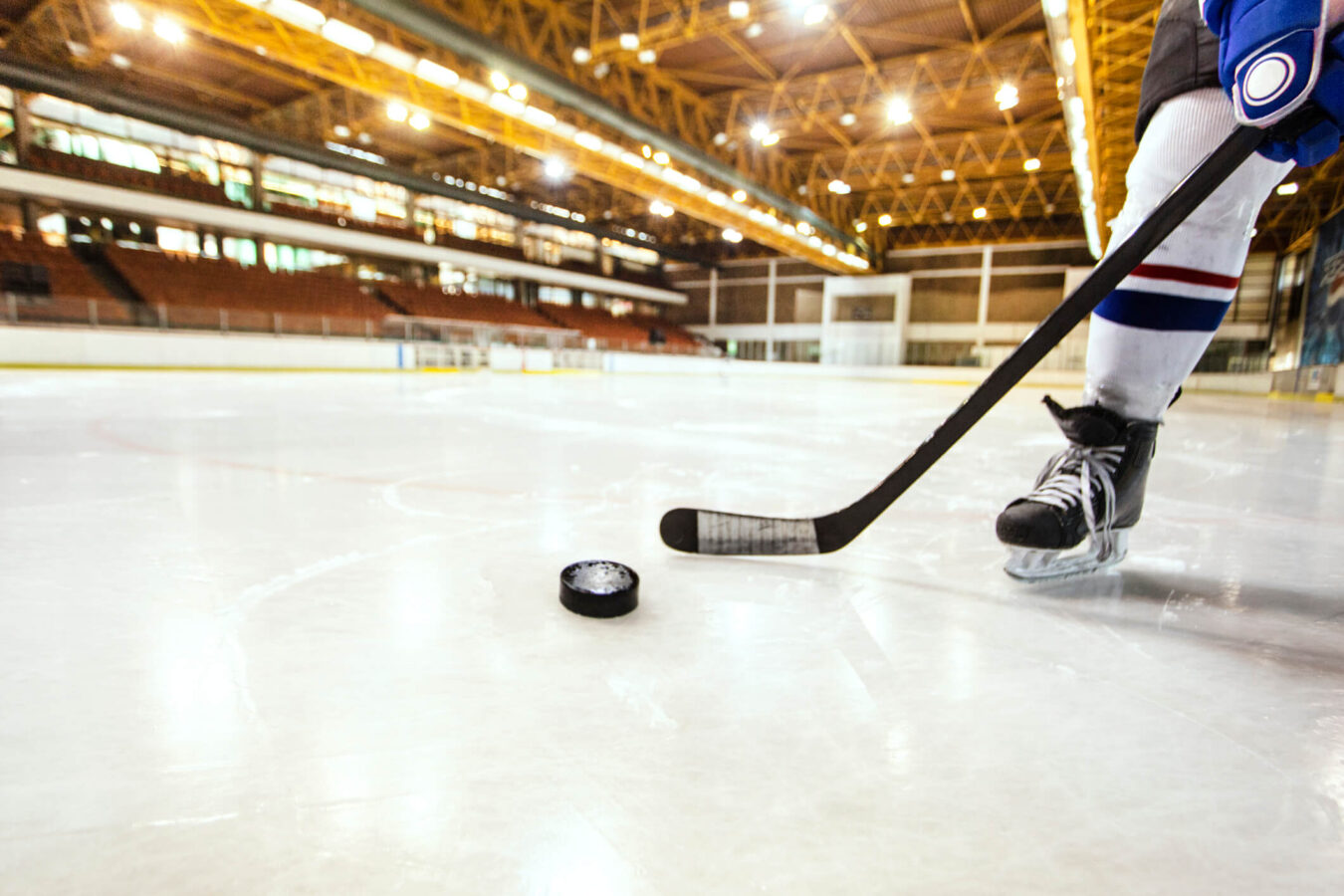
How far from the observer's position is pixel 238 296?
15062 mm

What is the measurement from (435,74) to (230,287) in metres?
10.8

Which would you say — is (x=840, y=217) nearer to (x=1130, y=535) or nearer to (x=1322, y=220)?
(x=1322, y=220)

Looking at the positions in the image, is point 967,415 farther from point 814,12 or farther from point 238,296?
point 238,296

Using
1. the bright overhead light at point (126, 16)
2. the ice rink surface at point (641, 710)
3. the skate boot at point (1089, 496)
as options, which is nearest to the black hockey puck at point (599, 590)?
the ice rink surface at point (641, 710)

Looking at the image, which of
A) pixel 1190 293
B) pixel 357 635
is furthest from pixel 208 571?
pixel 1190 293

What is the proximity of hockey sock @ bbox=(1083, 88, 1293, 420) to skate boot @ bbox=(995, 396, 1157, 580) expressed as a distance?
62 millimetres

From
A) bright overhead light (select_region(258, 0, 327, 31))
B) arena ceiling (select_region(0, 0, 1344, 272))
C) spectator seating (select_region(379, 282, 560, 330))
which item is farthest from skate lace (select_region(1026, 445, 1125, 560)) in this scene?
spectator seating (select_region(379, 282, 560, 330))

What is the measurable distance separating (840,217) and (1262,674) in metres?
21.5

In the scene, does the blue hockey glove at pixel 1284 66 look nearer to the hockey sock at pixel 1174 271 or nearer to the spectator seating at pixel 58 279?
the hockey sock at pixel 1174 271

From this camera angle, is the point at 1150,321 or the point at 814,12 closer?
the point at 1150,321

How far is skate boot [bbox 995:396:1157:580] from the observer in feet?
3.67

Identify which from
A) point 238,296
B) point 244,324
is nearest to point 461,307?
point 238,296

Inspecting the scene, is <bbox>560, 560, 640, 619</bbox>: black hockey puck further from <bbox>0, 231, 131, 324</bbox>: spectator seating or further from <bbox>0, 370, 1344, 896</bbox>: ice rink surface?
<bbox>0, 231, 131, 324</bbox>: spectator seating

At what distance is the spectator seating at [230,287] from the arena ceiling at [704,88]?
3.62m
